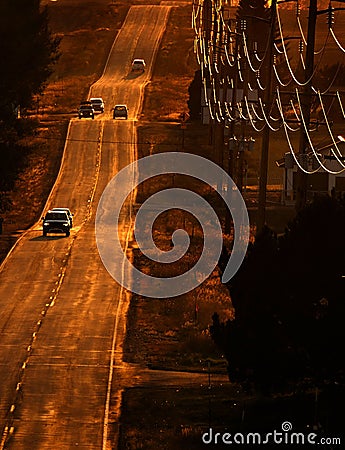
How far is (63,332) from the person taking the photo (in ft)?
139

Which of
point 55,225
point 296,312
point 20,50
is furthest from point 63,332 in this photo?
point 55,225

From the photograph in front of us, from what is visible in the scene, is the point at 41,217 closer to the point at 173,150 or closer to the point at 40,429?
the point at 173,150

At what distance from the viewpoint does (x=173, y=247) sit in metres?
60.0

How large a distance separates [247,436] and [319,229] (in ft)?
14.4

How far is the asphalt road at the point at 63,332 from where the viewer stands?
3075 cm

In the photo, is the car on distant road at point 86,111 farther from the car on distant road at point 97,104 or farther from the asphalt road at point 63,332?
the asphalt road at point 63,332

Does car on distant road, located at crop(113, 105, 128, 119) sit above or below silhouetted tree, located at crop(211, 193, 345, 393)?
below

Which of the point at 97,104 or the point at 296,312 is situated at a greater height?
the point at 296,312

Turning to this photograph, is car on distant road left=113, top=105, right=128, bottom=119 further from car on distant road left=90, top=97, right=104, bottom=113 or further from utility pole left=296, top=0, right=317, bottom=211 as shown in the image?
utility pole left=296, top=0, right=317, bottom=211

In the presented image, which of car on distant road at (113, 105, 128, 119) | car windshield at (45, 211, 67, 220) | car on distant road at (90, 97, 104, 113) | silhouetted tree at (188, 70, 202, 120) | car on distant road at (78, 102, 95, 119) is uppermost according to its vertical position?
car windshield at (45, 211, 67, 220)

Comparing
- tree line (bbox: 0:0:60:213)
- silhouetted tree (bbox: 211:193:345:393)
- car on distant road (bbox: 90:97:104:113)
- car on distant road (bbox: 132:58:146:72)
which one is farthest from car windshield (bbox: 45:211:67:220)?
car on distant road (bbox: 132:58:146:72)

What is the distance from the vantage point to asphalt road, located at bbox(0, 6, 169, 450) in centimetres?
3075

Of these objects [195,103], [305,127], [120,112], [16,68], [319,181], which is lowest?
[195,103]

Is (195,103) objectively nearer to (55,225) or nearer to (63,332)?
(55,225)
